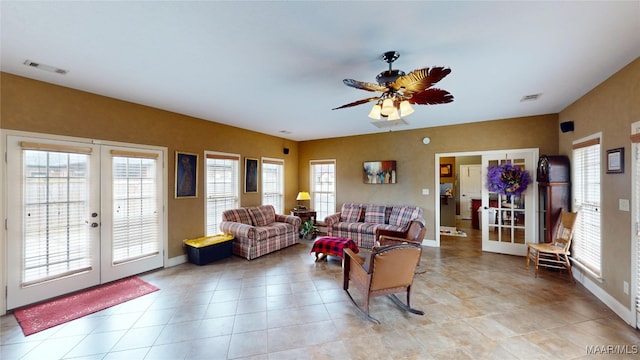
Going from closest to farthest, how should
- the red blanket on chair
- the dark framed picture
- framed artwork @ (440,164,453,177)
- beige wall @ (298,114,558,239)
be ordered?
the dark framed picture, the red blanket on chair, beige wall @ (298,114,558,239), framed artwork @ (440,164,453,177)

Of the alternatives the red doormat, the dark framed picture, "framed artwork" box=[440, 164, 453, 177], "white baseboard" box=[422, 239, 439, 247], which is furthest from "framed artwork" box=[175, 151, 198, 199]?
"framed artwork" box=[440, 164, 453, 177]

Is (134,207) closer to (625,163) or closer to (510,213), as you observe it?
(625,163)

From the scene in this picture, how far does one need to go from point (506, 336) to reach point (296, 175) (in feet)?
18.9

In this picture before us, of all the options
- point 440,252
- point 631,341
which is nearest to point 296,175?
point 440,252

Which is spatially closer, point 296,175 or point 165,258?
Answer: point 165,258

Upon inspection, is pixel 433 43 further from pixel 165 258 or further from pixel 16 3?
pixel 165 258

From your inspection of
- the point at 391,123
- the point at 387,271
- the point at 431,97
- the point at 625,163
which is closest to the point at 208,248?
the point at 387,271

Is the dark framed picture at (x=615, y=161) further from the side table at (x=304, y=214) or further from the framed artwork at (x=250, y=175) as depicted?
the framed artwork at (x=250, y=175)

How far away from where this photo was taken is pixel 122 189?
3582 mm

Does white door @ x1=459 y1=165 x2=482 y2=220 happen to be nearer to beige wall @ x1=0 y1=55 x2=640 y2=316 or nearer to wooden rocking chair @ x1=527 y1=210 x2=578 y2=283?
beige wall @ x1=0 y1=55 x2=640 y2=316

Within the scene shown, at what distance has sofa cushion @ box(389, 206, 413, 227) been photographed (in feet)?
17.4

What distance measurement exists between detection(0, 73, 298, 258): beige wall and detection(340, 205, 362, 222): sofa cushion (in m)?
2.16

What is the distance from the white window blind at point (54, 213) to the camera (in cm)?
279

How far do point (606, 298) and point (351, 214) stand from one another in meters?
4.11
